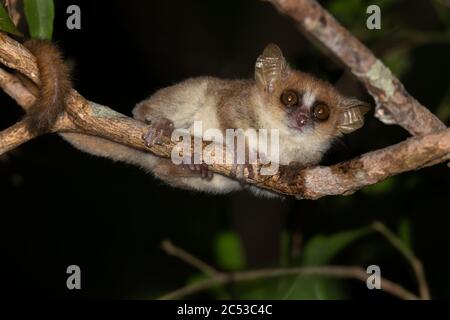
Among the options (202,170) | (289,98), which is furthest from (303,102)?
(202,170)

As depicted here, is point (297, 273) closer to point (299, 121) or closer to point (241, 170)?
point (299, 121)

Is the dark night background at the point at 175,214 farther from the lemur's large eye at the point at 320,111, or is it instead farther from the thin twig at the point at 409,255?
the lemur's large eye at the point at 320,111

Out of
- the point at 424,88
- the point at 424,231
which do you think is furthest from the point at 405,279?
the point at 424,88

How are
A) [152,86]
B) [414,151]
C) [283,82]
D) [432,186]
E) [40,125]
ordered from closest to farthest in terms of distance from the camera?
[414,151], [40,125], [283,82], [432,186], [152,86]

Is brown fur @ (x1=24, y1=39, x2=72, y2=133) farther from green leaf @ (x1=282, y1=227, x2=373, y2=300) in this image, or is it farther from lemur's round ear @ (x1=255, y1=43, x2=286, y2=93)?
green leaf @ (x1=282, y1=227, x2=373, y2=300)

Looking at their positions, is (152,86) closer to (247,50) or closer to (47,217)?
(247,50)

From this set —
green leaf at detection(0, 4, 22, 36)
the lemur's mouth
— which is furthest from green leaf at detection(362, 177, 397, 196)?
green leaf at detection(0, 4, 22, 36)
